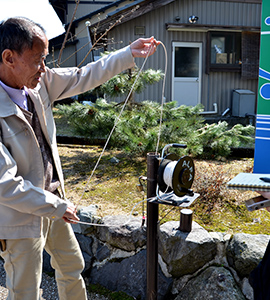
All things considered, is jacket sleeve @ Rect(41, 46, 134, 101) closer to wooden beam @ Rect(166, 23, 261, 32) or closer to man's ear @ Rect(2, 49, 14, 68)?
man's ear @ Rect(2, 49, 14, 68)

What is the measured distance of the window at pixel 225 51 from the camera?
10.3 meters

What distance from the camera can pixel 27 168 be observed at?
1.83 meters

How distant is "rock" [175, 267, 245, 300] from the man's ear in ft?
7.20

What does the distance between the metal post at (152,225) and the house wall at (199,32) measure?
7.37 metres

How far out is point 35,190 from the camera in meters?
1.72

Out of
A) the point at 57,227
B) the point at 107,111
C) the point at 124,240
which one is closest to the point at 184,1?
the point at 107,111

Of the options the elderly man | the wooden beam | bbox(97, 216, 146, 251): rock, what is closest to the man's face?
the elderly man

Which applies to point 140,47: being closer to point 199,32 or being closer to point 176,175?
point 176,175

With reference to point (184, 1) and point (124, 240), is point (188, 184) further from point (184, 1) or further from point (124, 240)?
point (184, 1)

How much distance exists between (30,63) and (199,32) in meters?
9.18

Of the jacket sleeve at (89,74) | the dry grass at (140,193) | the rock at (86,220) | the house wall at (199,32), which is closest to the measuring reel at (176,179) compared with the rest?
the dry grass at (140,193)

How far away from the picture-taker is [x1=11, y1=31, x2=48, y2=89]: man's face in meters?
1.71

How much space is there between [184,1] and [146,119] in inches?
250

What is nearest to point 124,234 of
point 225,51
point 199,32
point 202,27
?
point 202,27
